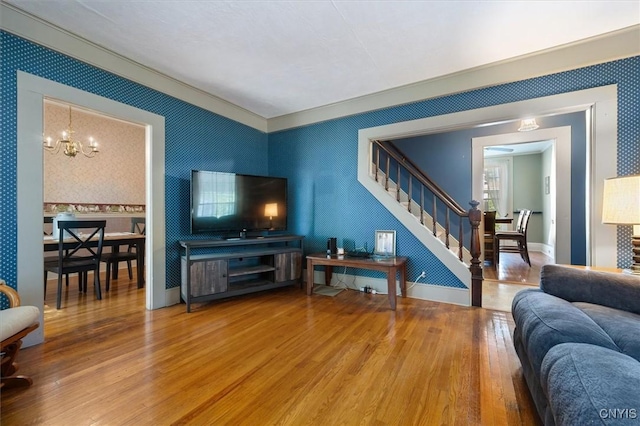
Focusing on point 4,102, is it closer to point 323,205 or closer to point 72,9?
point 72,9

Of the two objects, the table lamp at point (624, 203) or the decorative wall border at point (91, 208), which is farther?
the decorative wall border at point (91, 208)

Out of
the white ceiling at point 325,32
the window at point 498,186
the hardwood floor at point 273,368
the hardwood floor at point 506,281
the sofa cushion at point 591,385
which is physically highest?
the white ceiling at point 325,32

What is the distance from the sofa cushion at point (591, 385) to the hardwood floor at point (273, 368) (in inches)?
22.3

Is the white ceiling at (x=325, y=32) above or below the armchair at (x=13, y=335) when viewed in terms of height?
above

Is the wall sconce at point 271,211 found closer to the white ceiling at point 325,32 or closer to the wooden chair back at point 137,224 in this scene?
the white ceiling at point 325,32

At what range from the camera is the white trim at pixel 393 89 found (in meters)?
2.27

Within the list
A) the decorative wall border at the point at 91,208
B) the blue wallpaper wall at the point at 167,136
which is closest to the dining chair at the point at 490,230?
the blue wallpaper wall at the point at 167,136

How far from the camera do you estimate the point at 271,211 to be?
396 cm

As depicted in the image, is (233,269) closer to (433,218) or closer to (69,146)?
(433,218)

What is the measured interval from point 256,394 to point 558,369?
1.49 meters

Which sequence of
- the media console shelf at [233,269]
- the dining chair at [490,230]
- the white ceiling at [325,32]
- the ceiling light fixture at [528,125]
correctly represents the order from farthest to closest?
the dining chair at [490,230] < the ceiling light fixture at [528,125] < the media console shelf at [233,269] < the white ceiling at [325,32]

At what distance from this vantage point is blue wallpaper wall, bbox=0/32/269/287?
6.97 ft

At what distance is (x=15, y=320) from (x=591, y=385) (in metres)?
2.79

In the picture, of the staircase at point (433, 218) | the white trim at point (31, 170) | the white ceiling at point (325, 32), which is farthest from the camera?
the staircase at point (433, 218)
